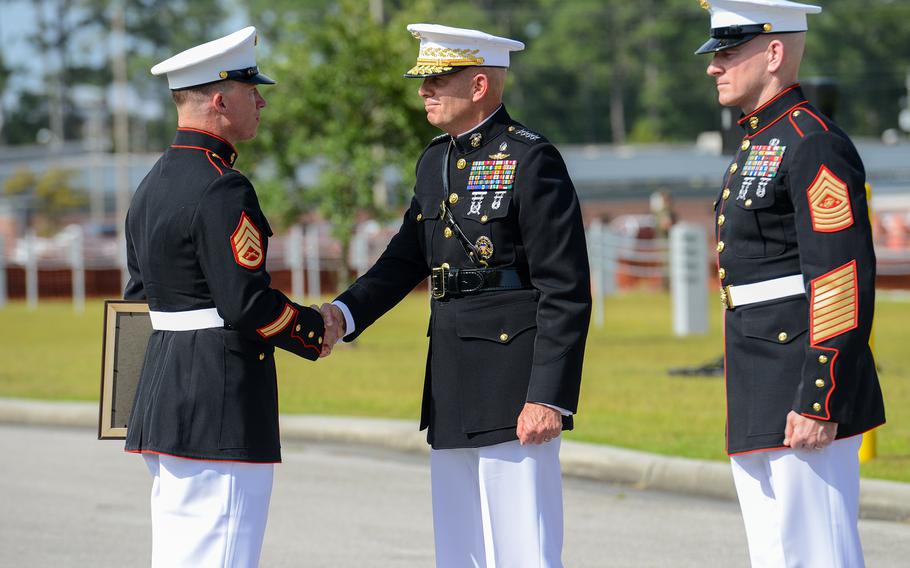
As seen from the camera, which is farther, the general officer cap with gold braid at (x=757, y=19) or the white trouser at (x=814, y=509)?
the general officer cap with gold braid at (x=757, y=19)

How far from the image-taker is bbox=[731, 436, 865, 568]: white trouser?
13.9ft

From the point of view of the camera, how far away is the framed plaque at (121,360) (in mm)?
4934

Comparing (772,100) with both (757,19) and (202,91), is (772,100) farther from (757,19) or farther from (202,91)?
(202,91)

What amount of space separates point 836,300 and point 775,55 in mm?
777

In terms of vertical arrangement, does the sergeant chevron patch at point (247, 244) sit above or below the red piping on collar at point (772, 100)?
below

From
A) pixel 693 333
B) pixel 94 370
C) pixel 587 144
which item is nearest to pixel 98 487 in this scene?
pixel 94 370

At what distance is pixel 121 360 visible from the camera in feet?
16.3

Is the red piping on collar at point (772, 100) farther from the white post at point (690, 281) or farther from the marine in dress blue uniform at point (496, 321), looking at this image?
the white post at point (690, 281)

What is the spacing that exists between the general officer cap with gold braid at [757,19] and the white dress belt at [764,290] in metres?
0.72

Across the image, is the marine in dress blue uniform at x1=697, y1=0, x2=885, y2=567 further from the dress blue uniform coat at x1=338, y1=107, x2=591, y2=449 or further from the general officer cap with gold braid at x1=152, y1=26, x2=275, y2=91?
the general officer cap with gold braid at x1=152, y1=26, x2=275, y2=91

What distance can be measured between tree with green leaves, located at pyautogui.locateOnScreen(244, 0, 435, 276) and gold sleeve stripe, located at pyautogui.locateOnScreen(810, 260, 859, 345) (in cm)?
1401

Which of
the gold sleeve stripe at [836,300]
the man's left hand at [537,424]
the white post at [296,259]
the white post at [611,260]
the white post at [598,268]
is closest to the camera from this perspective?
the gold sleeve stripe at [836,300]

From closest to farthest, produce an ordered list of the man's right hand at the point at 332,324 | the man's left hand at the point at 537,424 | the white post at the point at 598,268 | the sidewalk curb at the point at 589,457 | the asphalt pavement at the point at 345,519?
the man's left hand at the point at 537,424
the man's right hand at the point at 332,324
the asphalt pavement at the point at 345,519
the sidewalk curb at the point at 589,457
the white post at the point at 598,268

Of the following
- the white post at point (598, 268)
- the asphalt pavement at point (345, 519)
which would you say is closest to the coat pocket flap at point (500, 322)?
the asphalt pavement at point (345, 519)
